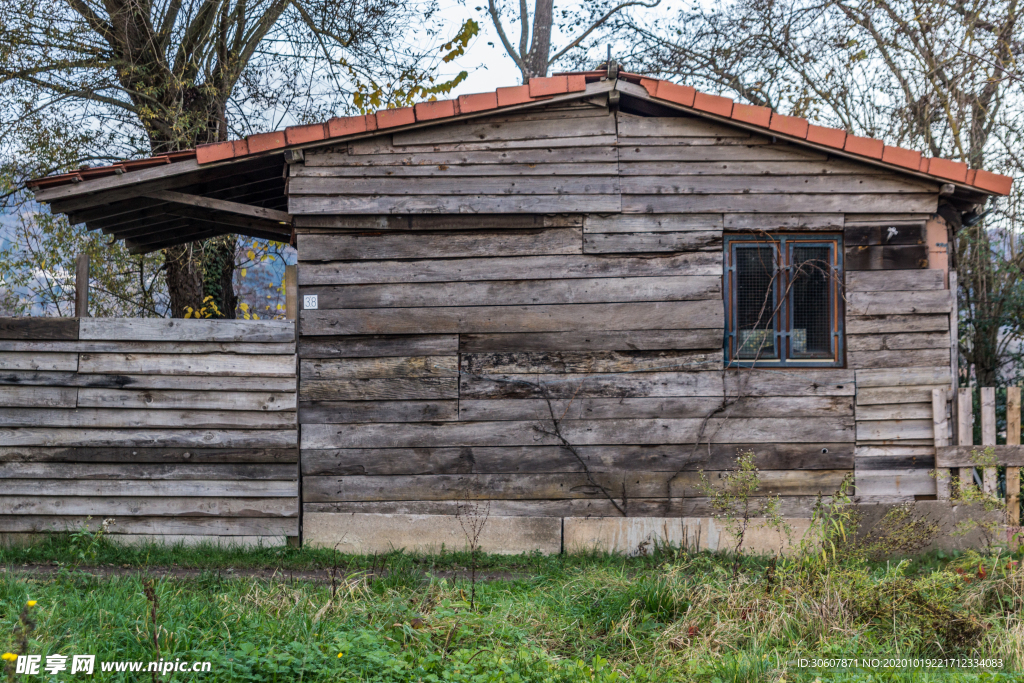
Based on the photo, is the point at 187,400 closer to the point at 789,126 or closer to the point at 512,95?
the point at 512,95

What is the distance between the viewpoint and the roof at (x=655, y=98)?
6.55m

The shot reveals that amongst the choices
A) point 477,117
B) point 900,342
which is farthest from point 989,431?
point 477,117

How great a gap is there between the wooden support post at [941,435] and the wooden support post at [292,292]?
20.2 feet

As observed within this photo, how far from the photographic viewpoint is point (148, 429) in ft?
21.8

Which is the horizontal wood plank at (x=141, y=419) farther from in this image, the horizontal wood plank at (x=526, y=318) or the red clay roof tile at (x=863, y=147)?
the red clay roof tile at (x=863, y=147)

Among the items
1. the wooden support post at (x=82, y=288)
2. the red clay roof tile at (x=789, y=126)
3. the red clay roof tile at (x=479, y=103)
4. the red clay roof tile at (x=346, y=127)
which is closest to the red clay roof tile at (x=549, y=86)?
the red clay roof tile at (x=479, y=103)

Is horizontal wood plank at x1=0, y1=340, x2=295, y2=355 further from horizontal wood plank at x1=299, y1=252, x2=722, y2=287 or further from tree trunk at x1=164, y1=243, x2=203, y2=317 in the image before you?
tree trunk at x1=164, y1=243, x2=203, y2=317

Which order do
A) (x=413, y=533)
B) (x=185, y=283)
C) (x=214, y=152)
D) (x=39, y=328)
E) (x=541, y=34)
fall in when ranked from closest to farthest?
(x=214, y=152), (x=39, y=328), (x=413, y=533), (x=185, y=283), (x=541, y=34)

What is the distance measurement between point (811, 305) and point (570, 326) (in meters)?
2.36

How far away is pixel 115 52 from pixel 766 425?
39.2ft

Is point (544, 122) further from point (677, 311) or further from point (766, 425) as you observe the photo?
point (766, 425)

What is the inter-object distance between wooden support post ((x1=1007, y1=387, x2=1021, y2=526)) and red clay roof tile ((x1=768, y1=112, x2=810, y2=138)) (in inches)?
127

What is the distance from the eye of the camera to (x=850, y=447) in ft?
22.2

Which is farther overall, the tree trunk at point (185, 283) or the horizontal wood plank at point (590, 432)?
the tree trunk at point (185, 283)
